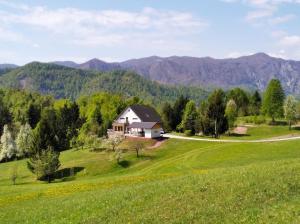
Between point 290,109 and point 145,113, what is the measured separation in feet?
151

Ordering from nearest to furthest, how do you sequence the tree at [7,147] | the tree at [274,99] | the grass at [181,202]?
the grass at [181,202]
the tree at [7,147]
the tree at [274,99]

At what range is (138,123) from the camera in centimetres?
10500

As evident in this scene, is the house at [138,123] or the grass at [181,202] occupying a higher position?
the house at [138,123]

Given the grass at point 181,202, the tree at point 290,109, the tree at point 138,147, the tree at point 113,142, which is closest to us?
the grass at point 181,202

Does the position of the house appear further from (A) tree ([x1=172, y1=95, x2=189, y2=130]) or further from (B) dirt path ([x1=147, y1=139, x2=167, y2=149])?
(A) tree ([x1=172, y1=95, x2=189, y2=130])

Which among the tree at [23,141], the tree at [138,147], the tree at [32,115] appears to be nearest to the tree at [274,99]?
the tree at [138,147]

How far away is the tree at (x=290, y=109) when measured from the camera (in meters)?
119

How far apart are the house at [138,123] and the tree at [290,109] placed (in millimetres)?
41130

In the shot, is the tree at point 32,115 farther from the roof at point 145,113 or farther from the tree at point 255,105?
the tree at point 255,105

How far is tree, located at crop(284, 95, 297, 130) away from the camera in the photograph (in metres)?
119

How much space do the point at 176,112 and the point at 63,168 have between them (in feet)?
201

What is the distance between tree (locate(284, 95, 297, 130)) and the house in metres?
41.1

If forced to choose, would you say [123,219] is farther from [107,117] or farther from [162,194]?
[107,117]

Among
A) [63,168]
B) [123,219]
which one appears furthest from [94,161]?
[123,219]
